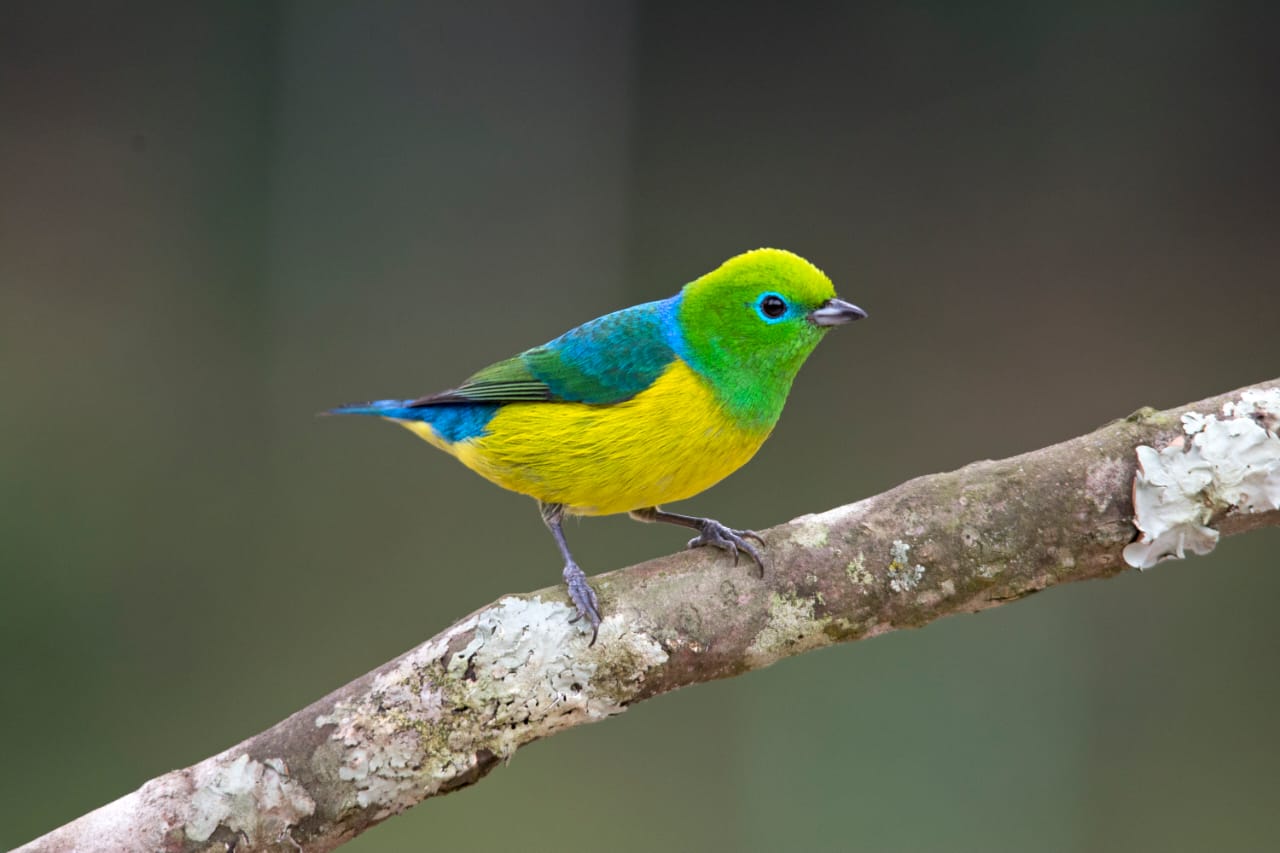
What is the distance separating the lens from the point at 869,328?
Result: 4598mm

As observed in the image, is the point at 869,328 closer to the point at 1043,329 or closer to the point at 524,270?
the point at 1043,329

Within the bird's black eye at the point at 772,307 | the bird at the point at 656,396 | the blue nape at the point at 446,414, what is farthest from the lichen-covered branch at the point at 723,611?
the blue nape at the point at 446,414

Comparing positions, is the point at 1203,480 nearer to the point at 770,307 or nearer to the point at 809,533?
the point at 809,533

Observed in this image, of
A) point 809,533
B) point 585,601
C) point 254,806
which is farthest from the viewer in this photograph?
point 809,533

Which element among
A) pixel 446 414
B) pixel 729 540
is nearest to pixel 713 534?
pixel 729 540

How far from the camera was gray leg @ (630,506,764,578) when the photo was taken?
1965 millimetres

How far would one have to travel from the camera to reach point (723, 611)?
187 cm

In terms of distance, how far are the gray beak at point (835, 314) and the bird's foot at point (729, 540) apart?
1.52ft

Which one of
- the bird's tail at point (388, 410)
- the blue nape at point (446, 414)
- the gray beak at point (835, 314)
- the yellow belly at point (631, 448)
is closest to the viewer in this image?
the yellow belly at point (631, 448)

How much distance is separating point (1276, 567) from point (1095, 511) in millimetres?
2662

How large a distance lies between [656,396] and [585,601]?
22.7 inches

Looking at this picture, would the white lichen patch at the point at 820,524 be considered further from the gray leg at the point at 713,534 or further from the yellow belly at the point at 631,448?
the yellow belly at the point at 631,448

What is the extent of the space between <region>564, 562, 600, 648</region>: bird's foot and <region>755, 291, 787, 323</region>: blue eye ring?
28.7 inches

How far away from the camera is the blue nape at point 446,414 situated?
8.35 ft
